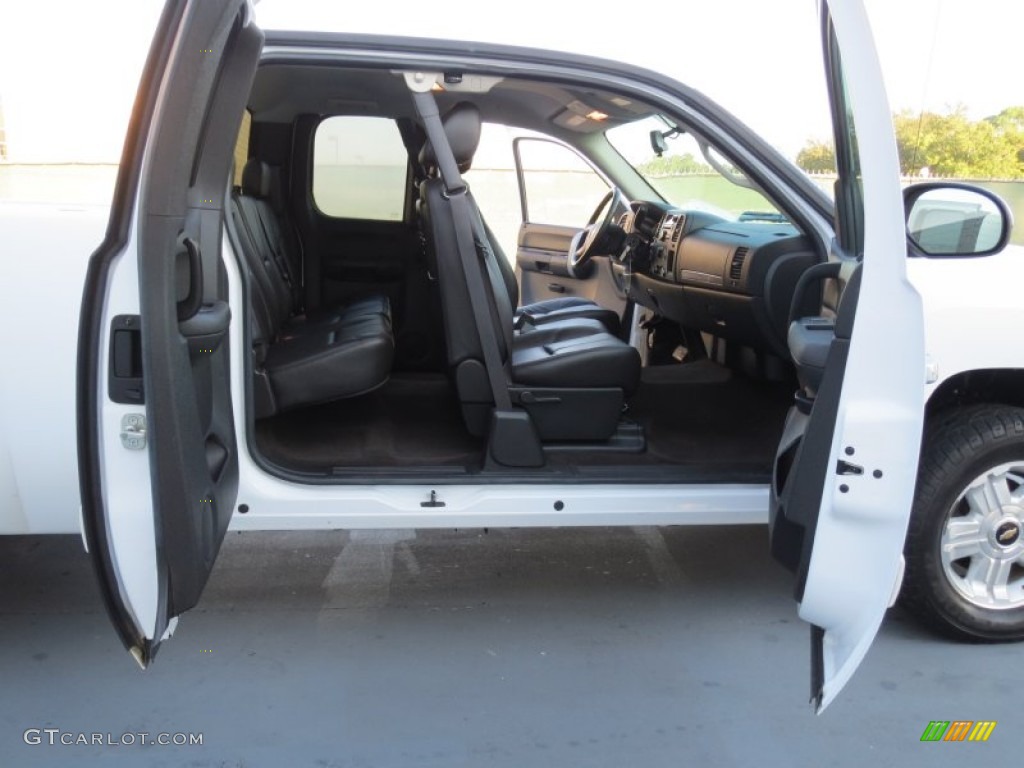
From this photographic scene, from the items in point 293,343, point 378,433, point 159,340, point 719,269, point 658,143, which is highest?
point 658,143

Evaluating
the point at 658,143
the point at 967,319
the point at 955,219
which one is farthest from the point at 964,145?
the point at 967,319

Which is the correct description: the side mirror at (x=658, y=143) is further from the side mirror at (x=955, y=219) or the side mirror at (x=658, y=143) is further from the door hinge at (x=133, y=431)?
the door hinge at (x=133, y=431)

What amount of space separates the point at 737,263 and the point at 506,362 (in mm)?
1064

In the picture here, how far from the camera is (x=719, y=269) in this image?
337 cm

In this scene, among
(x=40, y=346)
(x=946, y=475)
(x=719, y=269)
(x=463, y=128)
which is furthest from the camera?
(x=719, y=269)

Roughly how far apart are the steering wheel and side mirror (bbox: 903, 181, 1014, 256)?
1.97 m

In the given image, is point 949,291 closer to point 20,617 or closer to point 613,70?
Result: point 613,70

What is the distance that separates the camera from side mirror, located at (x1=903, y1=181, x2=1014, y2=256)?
226cm

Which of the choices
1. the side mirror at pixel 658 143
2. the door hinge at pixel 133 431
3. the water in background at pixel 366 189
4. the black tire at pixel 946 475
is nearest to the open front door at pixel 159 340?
the door hinge at pixel 133 431

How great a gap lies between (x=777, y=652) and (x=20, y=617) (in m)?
2.36

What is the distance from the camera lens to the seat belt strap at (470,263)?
2.64 meters

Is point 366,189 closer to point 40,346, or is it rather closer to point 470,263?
point 470,263

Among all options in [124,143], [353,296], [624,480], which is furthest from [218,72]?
[353,296]

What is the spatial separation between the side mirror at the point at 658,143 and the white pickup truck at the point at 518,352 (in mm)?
27
